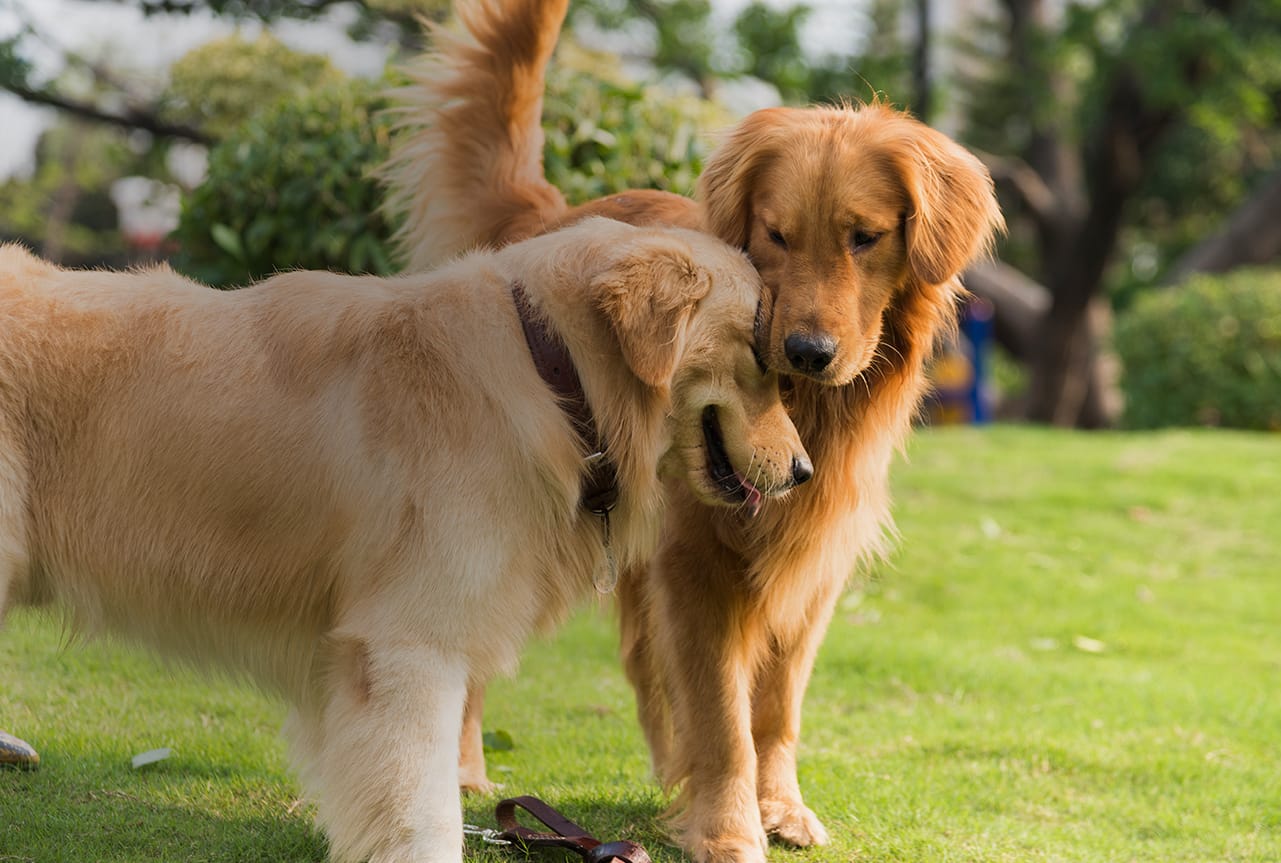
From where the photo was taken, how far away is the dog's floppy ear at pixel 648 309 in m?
3.02

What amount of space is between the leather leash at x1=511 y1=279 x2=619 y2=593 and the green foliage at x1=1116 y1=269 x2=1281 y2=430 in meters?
11.3

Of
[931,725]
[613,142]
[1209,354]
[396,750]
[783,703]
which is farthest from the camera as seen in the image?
[1209,354]

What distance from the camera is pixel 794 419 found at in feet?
12.0

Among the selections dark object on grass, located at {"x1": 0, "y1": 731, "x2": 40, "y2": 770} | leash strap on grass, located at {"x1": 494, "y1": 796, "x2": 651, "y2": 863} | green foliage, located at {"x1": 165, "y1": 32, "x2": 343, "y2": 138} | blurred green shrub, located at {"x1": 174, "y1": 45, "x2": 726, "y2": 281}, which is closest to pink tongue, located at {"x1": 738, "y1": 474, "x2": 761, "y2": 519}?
leash strap on grass, located at {"x1": 494, "y1": 796, "x2": 651, "y2": 863}

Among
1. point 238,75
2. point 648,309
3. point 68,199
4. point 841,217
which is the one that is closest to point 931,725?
point 841,217

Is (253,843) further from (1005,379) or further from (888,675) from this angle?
(1005,379)

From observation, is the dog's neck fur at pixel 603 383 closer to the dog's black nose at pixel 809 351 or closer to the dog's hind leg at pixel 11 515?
the dog's black nose at pixel 809 351

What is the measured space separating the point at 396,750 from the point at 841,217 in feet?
5.68

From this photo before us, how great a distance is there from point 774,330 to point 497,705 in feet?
8.43

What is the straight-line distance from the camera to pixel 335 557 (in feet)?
10.3

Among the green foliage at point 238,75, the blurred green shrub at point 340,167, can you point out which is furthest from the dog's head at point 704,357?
the green foliage at point 238,75

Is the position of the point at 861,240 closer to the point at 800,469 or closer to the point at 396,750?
the point at 800,469

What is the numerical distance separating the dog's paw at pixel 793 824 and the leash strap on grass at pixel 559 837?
1.69 ft

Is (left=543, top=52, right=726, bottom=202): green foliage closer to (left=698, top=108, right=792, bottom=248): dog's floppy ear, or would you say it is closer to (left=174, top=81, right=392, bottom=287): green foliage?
(left=174, top=81, right=392, bottom=287): green foliage
